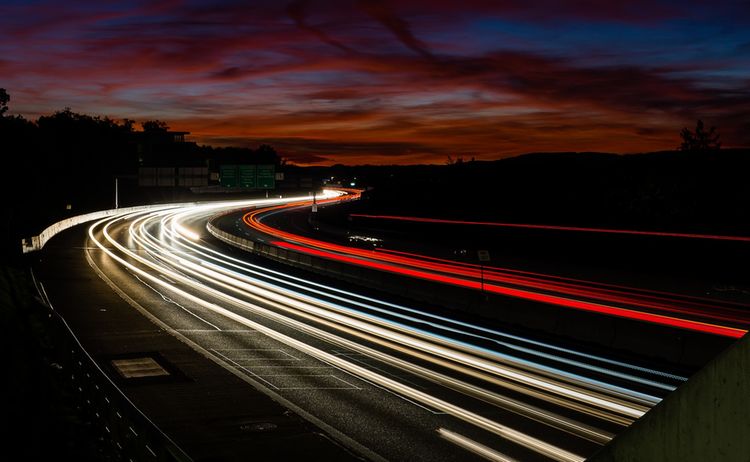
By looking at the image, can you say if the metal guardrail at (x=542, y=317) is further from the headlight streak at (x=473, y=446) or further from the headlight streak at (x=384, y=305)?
the headlight streak at (x=473, y=446)

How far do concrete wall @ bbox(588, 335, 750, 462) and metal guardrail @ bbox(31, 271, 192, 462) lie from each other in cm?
423

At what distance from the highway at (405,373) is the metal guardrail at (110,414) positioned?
4047 mm

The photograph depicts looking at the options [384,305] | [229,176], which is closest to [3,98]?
[229,176]

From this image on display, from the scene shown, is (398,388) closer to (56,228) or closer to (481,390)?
(481,390)

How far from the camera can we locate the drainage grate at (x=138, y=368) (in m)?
18.0

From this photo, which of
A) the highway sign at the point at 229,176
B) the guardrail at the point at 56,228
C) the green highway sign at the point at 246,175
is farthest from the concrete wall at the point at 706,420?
the highway sign at the point at 229,176

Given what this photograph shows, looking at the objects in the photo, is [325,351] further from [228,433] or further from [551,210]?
[551,210]

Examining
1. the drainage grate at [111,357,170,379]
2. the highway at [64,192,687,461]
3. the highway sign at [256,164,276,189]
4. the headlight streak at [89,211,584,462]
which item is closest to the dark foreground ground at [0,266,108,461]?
the drainage grate at [111,357,170,379]

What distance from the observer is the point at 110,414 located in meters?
9.32

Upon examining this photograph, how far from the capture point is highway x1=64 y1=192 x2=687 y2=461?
42.6 feet

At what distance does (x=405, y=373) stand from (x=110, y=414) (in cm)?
954

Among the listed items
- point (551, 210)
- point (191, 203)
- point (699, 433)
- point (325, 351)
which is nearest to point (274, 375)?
point (325, 351)

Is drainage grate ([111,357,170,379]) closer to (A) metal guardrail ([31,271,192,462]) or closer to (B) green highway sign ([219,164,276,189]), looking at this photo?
(A) metal guardrail ([31,271,192,462])

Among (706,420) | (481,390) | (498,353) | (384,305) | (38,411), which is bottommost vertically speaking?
(384,305)
